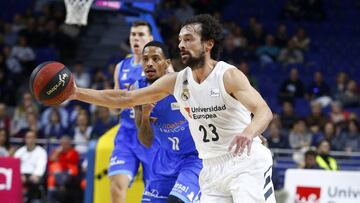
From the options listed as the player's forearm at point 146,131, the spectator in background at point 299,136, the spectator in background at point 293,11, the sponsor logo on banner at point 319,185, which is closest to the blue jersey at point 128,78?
the player's forearm at point 146,131

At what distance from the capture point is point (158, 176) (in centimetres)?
801

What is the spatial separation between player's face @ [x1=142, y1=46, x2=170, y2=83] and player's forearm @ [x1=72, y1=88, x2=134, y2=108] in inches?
48.6

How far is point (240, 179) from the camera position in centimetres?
627

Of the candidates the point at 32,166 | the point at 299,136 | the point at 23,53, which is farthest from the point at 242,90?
the point at 23,53

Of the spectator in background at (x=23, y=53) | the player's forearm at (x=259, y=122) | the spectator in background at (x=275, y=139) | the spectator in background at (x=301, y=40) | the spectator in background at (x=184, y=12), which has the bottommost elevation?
the player's forearm at (x=259, y=122)

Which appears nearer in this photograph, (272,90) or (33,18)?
(272,90)

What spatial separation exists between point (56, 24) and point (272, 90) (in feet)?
19.8

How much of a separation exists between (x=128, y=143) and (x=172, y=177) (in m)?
1.59

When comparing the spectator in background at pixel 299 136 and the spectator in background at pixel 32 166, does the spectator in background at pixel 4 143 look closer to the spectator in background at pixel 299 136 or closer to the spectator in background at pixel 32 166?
the spectator in background at pixel 32 166

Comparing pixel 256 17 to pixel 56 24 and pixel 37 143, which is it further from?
pixel 37 143

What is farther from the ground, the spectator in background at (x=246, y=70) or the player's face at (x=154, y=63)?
the spectator in background at (x=246, y=70)

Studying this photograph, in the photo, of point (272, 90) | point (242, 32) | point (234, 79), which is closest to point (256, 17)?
point (242, 32)

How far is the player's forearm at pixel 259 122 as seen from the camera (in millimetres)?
5797

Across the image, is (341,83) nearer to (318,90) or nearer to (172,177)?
(318,90)
